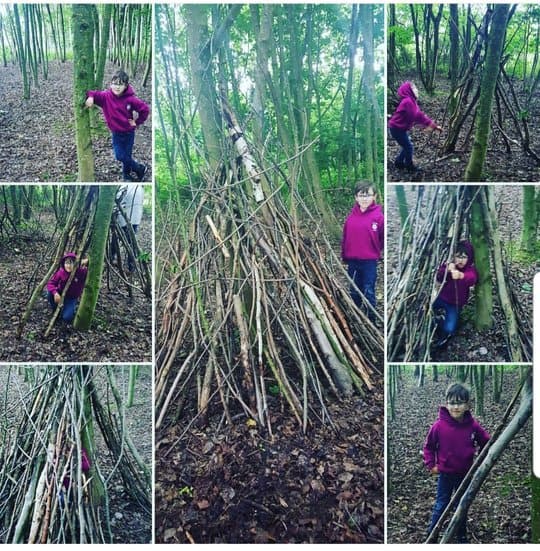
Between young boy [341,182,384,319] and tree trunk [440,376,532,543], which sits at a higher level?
young boy [341,182,384,319]

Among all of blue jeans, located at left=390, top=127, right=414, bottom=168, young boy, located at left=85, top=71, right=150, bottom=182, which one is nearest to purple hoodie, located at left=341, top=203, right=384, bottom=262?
blue jeans, located at left=390, top=127, right=414, bottom=168

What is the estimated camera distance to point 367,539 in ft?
10.0

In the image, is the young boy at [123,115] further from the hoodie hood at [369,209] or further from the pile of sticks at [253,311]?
the hoodie hood at [369,209]

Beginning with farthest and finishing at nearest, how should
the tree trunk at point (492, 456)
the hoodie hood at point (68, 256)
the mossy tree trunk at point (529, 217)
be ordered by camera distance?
the hoodie hood at point (68, 256), the mossy tree trunk at point (529, 217), the tree trunk at point (492, 456)

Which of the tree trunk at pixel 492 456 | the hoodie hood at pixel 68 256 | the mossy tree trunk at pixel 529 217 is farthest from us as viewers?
→ the hoodie hood at pixel 68 256

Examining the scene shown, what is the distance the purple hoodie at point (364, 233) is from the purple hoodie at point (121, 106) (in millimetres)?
1322

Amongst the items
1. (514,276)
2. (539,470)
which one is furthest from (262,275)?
(539,470)

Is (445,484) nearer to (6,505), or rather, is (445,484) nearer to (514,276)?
(514,276)

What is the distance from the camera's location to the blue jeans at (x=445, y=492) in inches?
122

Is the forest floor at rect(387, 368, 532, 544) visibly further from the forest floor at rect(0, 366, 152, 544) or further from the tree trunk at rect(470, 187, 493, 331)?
the forest floor at rect(0, 366, 152, 544)

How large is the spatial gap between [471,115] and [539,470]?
2065mm

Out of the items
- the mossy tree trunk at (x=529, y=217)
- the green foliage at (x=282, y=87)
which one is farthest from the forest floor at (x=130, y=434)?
the mossy tree trunk at (x=529, y=217)

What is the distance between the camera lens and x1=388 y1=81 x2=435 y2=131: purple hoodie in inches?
122

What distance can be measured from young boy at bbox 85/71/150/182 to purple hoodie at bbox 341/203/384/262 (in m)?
1.22
